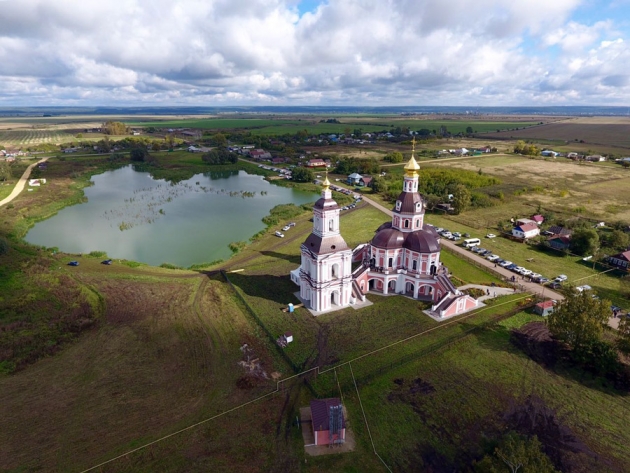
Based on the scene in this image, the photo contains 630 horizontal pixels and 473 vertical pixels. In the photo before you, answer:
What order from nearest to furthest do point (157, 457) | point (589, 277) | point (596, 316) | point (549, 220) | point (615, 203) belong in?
point (157, 457) → point (596, 316) → point (589, 277) → point (549, 220) → point (615, 203)

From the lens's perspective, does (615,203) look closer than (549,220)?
No

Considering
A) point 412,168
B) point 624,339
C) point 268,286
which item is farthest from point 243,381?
point 624,339

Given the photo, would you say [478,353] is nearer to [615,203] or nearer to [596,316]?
[596,316]

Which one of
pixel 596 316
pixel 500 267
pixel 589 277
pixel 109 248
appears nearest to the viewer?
pixel 596 316

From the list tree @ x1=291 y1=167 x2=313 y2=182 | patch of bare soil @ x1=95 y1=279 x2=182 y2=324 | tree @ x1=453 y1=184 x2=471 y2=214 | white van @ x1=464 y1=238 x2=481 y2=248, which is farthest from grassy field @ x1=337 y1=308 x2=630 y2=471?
tree @ x1=291 y1=167 x2=313 y2=182

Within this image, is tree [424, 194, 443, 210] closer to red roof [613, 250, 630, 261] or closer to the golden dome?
red roof [613, 250, 630, 261]

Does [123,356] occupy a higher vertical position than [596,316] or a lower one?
lower

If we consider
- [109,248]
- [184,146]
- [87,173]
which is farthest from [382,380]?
[184,146]
